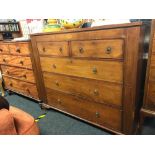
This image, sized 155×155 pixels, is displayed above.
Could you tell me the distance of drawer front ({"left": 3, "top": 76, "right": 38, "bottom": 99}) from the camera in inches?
81.3

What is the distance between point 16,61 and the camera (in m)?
2.07

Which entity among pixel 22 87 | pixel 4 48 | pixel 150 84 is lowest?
pixel 22 87

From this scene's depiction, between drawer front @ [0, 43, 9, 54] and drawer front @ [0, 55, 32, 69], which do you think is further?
drawer front @ [0, 43, 9, 54]

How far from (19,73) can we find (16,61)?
187 mm

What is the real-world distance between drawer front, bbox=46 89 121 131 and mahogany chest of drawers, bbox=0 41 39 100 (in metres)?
0.40

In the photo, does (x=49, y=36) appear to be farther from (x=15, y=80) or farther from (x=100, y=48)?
(x=15, y=80)

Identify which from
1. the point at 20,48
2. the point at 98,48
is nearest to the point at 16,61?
the point at 20,48

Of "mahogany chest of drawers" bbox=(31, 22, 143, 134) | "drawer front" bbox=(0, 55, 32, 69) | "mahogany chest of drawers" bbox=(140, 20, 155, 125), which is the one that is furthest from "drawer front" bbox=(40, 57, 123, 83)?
"drawer front" bbox=(0, 55, 32, 69)

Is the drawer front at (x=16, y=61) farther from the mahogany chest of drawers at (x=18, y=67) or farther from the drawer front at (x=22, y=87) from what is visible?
the drawer front at (x=22, y=87)

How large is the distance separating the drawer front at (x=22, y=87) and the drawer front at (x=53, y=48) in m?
0.62

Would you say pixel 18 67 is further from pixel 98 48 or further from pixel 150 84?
pixel 150 84

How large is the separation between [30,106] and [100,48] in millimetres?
1513

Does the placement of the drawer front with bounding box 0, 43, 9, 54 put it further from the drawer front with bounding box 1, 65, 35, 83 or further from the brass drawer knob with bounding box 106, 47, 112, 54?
the brass drawer knob with bounding box 106, 47, 112, 54

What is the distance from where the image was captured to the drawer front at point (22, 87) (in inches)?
81.3
